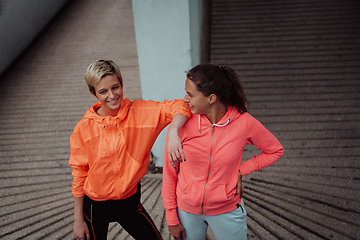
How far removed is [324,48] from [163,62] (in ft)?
8.36

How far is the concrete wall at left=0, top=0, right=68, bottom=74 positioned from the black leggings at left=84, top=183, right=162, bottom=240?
426 centimetres

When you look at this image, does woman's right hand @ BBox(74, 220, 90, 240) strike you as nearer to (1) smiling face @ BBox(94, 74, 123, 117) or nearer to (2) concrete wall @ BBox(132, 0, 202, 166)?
(1) smiling face @ BBox(94, 74, 123, 117)

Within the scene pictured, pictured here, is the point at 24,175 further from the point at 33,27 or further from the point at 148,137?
the point at 33,27

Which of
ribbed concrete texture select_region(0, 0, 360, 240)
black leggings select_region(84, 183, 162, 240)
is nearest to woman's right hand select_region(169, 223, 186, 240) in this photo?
black leggings select_region(84, 183, 162, 240)

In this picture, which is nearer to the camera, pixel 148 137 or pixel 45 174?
pixel 148 137

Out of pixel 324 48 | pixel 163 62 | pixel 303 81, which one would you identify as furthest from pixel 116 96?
pixel 324 48

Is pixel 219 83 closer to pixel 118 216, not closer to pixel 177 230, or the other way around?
pixel 177 230

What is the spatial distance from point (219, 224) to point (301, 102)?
A: 8.51 feet

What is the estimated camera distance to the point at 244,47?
3758 millimetres

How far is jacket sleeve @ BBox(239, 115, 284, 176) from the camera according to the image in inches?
46.9

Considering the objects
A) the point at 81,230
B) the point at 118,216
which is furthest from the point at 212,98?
the point at 81,230

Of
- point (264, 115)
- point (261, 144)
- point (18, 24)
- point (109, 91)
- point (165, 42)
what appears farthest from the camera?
point (18, 24)

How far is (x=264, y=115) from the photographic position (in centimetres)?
Result: 325

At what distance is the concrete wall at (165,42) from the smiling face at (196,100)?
137 centimetres
